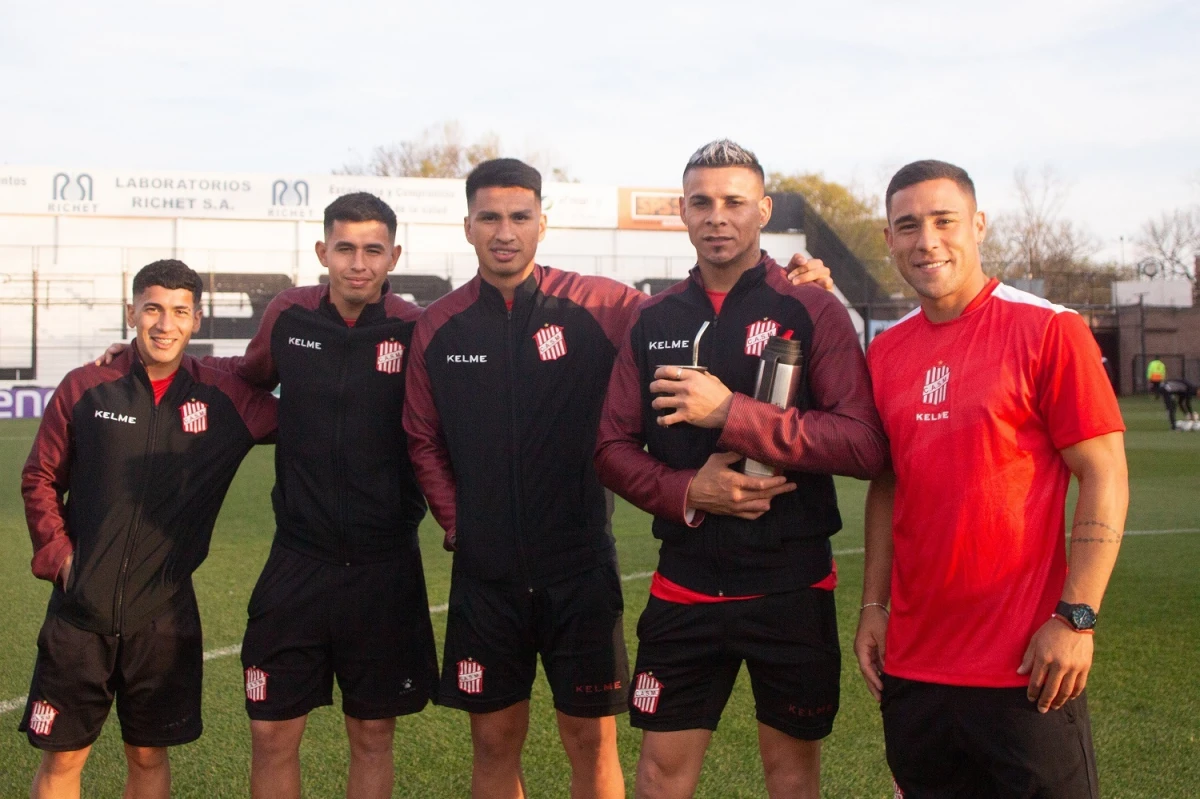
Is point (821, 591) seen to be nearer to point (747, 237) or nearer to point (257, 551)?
point (747, 237)

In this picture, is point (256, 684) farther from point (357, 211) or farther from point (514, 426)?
point (357, 211)

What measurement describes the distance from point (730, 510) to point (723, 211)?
0.92 metres

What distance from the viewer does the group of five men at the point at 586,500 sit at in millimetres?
2834

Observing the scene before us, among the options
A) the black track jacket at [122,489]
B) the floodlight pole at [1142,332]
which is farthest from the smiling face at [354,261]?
the floodlight pole at [1142,332]

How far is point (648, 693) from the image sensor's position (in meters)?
3.37

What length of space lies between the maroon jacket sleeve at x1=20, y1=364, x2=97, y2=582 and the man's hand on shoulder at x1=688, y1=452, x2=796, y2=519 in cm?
216

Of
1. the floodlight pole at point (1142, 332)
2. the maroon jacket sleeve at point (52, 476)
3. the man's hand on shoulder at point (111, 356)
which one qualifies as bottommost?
the maroon jacket sleeve at point (52, 476)

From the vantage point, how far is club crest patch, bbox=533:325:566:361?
12.6 feet

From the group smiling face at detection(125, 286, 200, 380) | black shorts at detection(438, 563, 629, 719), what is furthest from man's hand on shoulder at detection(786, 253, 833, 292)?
smiling face at detection(125, 286, 200, 380)

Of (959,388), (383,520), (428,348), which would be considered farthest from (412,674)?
(959,388)

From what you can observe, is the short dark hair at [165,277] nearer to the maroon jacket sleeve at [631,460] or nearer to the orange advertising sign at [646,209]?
the maroon jacket sleeve at [631,460]

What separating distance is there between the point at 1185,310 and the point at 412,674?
1839 inches

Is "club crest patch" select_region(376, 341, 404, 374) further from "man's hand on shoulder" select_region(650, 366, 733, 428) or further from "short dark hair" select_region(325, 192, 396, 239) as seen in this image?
"man's hand on shoulder" select_region(650, 366, 733, 428)

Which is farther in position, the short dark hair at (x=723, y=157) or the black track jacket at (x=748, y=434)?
the short dark hair at (x=723, y=157)
